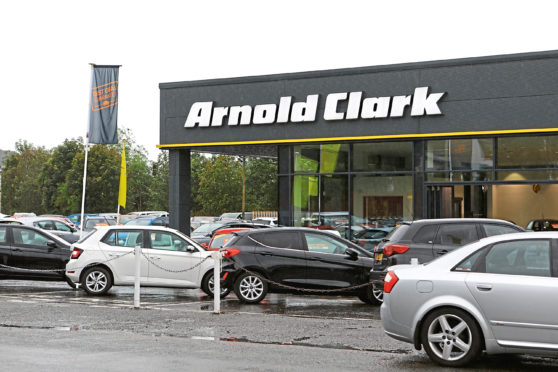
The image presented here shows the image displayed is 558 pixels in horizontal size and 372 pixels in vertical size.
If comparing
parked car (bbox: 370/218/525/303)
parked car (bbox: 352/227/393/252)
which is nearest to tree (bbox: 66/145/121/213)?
parked car (bbox: 352/227/393/252)

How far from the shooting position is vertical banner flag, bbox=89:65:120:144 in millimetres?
30016

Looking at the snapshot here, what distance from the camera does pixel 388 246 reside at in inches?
562

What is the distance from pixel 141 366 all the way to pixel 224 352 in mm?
1308

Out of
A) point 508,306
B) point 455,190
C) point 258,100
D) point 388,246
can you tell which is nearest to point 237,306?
point 388,246

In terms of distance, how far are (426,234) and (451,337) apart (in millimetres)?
5686

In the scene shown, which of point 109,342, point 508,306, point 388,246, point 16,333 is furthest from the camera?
point 388,246

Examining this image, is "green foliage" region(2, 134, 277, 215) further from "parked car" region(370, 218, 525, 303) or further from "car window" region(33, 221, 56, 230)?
"parked car" region(370, 218, 525, 303)

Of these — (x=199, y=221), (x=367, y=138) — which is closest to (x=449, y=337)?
(x=367, y=138)

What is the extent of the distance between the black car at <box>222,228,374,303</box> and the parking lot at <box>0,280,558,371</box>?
38cm

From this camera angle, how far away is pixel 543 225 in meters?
22.9

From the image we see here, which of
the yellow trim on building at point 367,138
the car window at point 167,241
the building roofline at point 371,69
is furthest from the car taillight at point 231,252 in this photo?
the building roofline at point 371,69

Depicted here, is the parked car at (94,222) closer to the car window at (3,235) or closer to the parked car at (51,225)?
the parked car at (51,225)

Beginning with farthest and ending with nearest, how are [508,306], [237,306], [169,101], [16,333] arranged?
[169,101] → [237,306] → [16,333] → [508,306]

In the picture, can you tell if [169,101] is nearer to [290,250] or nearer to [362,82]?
[362,82]
